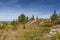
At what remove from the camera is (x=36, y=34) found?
10.7 meters

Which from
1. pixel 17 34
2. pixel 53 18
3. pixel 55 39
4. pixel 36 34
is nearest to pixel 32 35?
pixel 36 34

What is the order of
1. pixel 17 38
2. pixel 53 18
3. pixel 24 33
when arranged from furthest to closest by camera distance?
pixel 53 18 → pixel 24 33 → pixel 17 38

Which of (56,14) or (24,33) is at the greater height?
(56,14)

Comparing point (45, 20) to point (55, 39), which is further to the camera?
point (45, 20)

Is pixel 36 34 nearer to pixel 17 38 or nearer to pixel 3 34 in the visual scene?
pixel 17 38

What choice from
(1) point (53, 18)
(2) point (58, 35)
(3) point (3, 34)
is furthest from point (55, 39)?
(1) point (53, 18)

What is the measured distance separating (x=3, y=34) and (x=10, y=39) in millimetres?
1185

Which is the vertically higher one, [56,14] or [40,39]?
[56,14]

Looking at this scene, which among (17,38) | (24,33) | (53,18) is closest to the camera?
(17,38)

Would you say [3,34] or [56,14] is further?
[56,14]

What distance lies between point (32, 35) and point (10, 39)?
1.43 meters

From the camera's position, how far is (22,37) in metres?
10.3

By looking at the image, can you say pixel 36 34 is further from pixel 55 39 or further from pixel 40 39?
pixel 55 39

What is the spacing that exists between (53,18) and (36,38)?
60.1 ft
